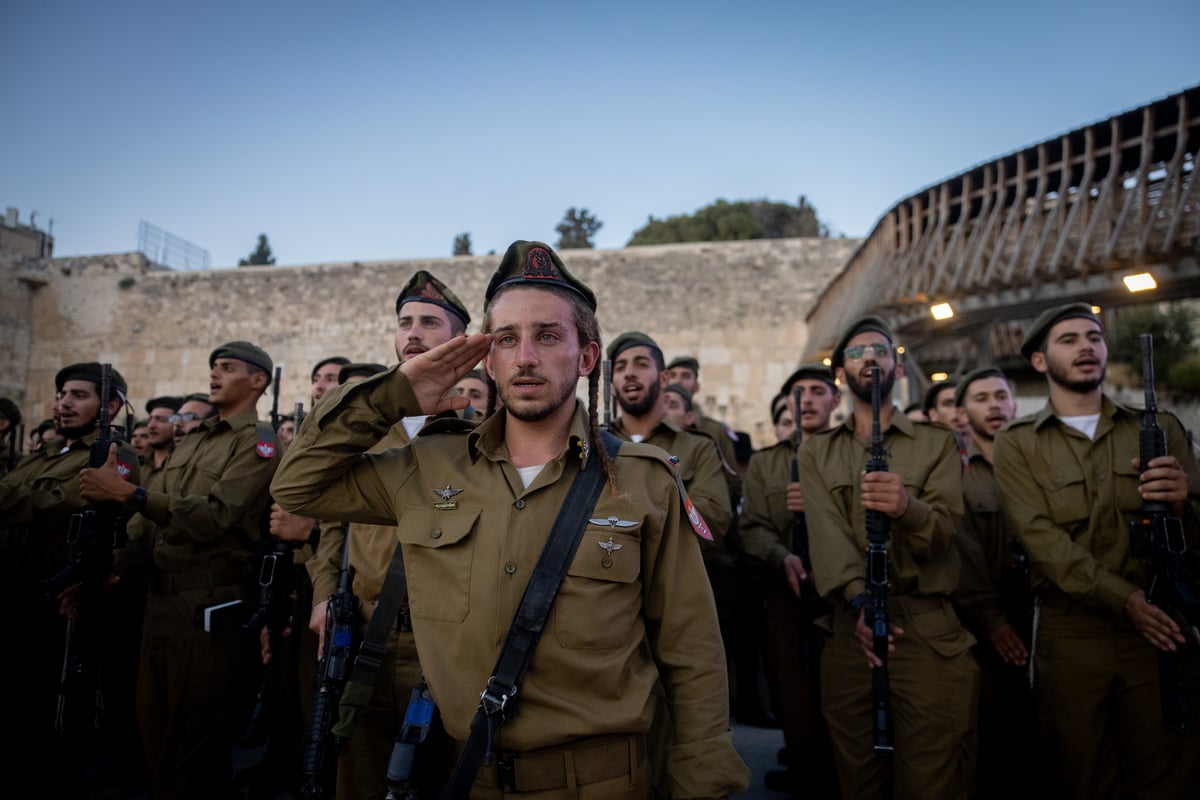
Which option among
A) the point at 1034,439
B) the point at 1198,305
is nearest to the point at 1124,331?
the point at 1198,305

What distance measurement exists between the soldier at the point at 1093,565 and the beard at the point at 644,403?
6.66ft

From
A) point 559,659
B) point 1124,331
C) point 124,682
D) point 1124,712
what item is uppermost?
point 1124,331

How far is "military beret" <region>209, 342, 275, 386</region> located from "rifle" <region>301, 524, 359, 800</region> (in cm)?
195

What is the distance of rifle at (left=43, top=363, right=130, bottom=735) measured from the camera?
3.63 metres

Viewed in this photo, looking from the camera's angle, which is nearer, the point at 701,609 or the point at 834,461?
the point at 701,609

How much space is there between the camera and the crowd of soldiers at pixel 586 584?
5.64ft

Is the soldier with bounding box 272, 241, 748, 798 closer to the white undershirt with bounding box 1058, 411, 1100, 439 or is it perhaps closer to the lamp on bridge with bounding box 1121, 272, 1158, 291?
the white undershirt with bounding box 1058, 411, 1100, 439

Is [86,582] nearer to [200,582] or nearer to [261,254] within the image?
[200,582]

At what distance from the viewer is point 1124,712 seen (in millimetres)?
2916

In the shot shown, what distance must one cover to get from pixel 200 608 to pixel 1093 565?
4335mm

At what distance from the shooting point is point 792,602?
14.1 feet

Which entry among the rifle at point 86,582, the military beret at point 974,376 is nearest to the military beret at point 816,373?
the military beret at point 974,376

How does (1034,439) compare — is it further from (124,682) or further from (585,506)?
(124,682)

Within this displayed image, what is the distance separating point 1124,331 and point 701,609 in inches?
942
